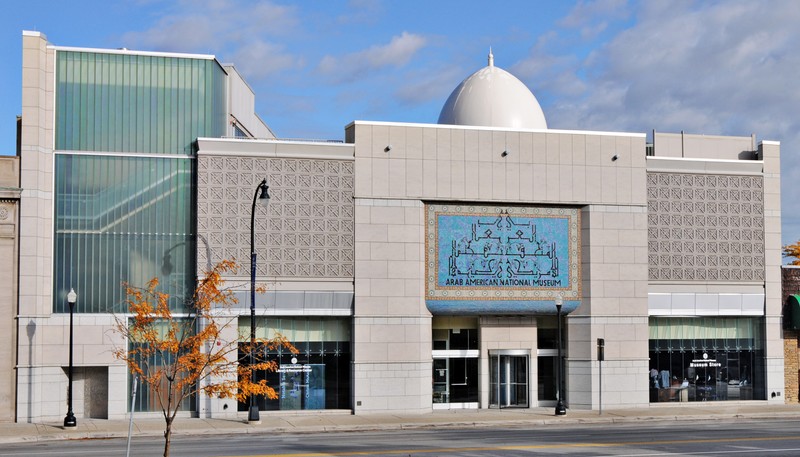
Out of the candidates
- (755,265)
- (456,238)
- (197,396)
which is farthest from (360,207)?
(755,265)

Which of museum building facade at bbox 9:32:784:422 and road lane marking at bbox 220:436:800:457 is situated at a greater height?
museum building facade at bbox 9:32:784:422

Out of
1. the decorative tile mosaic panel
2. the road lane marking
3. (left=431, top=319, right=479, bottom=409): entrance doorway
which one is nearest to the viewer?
the road lane marking

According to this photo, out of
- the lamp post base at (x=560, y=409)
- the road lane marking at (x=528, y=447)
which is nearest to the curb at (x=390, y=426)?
the lamp post base at (x=560, y=409)

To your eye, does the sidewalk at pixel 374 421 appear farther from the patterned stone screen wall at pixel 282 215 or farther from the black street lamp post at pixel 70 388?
the patterned stone screen wall at pixel 282 215

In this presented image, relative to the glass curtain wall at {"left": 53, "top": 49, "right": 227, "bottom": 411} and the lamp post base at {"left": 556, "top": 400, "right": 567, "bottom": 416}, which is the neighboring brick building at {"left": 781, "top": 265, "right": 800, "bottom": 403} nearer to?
the lamp post base at {"left": 556, "top": 400, "right": 567, "bottom": 416}

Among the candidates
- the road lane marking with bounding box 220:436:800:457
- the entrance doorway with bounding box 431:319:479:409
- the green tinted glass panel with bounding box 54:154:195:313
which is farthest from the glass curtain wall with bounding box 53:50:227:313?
the road lane marking with bounding box 220:436:800:457

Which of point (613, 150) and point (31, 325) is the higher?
point (613, 150)

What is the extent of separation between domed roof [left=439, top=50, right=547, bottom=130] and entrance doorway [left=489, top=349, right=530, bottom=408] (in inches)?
401

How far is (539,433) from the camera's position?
117 ft

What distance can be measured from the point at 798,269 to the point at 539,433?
19070 mm

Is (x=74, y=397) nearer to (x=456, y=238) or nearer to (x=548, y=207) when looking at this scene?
(x=456, y=238)

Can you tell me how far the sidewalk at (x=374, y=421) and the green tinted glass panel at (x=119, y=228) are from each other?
514cm

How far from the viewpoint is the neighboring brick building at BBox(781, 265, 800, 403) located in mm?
47188

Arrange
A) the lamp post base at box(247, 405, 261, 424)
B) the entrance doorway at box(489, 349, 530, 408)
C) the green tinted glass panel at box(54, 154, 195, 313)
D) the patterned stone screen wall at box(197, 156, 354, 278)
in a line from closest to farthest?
1. the lamp post base at box(247, 405, 261, 424)
2. the green tinted glass panel at box(54, 154, 195, 313)
3. the patterned stone screen wall at box(197, 156, 354, 278)
4. the entrance doorway at box(489, 349, 530, 408)
